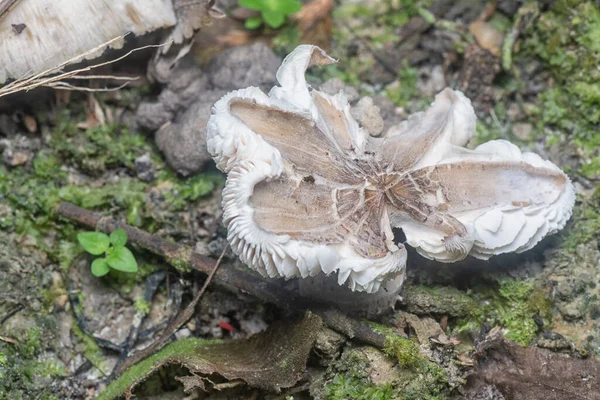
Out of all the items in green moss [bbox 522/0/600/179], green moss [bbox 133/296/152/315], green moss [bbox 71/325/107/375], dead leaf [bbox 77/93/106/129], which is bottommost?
green moss [bbox 71/325/107/375]

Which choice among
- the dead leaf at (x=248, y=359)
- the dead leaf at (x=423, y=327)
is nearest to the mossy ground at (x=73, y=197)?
the dead leaf at (x=248, y=359)

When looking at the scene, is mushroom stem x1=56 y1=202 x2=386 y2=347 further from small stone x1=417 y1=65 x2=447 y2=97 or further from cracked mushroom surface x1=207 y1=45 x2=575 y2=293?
small stone x1=417 y1=65 x2=447 y2=97

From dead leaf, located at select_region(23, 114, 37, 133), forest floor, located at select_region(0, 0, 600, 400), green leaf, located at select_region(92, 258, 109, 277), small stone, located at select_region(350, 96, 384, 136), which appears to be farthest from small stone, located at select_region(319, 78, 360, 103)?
dead leaf, located at select_region(23, 114, 37, 133)

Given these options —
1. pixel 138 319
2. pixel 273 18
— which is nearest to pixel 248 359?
pixel 138 319

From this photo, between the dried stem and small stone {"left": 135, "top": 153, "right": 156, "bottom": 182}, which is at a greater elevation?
the dried stem

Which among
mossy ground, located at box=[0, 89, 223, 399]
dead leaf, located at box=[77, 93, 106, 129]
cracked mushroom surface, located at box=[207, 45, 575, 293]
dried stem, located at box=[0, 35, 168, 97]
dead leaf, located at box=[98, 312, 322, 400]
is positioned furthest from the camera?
dead leaf, located at box=[77, 93, 106, 129]

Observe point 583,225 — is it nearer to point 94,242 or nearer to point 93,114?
point 94,242

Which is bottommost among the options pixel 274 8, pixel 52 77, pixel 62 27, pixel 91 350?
pixel 91 350
